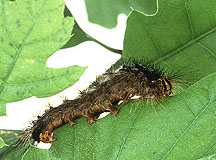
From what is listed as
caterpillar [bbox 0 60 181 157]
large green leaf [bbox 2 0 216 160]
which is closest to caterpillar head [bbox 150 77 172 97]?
caterpillar [bbox 0 60 181 157]

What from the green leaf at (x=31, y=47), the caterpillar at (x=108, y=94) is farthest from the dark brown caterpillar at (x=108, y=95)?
the green leaf at (x=31, y=47)

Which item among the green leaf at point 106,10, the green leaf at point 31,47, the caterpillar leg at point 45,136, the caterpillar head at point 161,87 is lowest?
the caterpillar head at point 161,87

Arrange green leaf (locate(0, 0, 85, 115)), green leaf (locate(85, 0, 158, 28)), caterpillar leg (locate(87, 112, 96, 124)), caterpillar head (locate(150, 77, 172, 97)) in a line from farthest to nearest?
green leaf (locate(85, 0, 158, 28)), caterpillar head (locate(150, 77, 172, 97)), caterpillar leg (locate(87, 112, 96, 124)), green leaf (locate(0, 0, 85, 115))

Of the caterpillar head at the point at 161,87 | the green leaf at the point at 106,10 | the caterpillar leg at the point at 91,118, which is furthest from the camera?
the green leaf at the point at 106,10

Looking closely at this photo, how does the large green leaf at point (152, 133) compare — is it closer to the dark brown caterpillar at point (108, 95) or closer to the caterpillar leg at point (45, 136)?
the dark brown caterpillar at point (108, 95)

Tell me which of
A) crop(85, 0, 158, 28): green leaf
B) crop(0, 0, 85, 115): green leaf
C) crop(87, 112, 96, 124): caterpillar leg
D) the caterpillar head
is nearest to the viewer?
crop(0, 0, 85, 115): green leaf

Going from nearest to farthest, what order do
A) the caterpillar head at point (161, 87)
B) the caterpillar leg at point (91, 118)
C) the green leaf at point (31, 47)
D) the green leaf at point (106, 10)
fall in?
1. the green leaf at point (31, 47)
2. the caterpillar leg at point (91, 118)
3. the caterpillar head at point (161, 87)
4. the green leaf at point (106, 10)

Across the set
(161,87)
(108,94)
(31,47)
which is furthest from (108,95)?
(31,47)

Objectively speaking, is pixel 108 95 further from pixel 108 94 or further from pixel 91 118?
pixel 91 118

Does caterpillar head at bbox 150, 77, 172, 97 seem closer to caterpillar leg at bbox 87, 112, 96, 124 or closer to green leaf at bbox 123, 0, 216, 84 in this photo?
green leaf at bbox 123, 0, 216, 84
